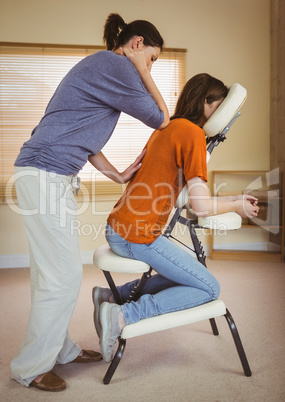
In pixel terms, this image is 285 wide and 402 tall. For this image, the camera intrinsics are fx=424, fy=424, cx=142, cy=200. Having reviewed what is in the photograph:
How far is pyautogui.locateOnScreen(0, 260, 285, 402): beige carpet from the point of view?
154 centimetres

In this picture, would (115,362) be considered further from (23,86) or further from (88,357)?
(23,86)

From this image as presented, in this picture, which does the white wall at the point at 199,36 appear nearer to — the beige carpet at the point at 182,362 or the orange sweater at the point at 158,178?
the beige carpet at the point at 182,362

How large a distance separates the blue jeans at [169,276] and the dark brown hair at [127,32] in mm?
695

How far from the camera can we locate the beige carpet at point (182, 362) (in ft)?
5.06

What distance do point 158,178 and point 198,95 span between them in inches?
14.5

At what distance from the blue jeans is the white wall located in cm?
220

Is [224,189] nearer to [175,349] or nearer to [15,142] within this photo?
[15,142]

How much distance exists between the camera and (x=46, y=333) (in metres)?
1.54

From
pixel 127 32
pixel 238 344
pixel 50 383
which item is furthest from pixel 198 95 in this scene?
Result: pixel 50 383

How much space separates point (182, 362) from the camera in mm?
1811

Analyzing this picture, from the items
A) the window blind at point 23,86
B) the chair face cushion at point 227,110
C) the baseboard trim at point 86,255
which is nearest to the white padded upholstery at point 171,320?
the chair face cushion at point 227,110

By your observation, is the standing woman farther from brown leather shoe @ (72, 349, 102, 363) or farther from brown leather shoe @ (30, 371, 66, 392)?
brown leather shoe @ (72, 349, 102, 363)

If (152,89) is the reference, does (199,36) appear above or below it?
above

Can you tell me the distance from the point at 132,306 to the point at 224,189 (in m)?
2.58
